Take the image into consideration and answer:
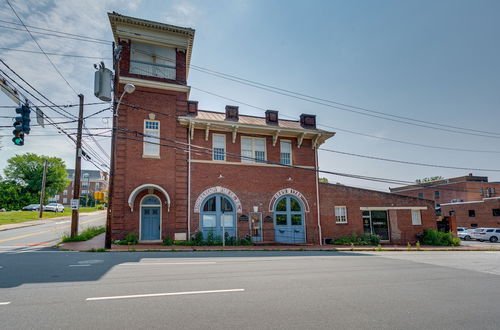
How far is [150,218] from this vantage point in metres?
18.5

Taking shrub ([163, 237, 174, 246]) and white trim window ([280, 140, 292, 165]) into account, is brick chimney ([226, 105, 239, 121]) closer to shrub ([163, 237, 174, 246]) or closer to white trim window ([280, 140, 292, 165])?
white trim window ([280, 140, 292, 165])

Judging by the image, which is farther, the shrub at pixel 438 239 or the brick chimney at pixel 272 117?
the shrub at pixel 438 239

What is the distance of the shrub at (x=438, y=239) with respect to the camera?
24.7 metres

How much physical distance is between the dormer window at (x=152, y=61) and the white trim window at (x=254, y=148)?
6814mm

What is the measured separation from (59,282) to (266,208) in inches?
597

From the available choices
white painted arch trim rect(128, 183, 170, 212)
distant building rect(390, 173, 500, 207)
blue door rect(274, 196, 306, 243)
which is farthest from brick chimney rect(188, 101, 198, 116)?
distant building rect(390, 173, 500, 207)

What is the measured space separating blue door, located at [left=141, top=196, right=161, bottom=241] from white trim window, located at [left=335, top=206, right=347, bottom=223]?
13540mm

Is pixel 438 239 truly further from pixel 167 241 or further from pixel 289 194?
pixel 167 241

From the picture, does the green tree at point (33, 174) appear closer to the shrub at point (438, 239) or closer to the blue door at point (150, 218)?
the blue door at point (150, 218)

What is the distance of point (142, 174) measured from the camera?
60.4 ft

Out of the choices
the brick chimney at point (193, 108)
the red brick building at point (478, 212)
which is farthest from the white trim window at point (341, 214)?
the red brick building at point (478, 212)

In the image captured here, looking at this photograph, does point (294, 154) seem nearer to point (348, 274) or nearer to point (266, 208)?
point (266, 208)

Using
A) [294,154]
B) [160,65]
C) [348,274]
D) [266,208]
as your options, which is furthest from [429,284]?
[160,65]

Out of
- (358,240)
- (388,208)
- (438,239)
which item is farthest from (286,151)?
(438,239)
